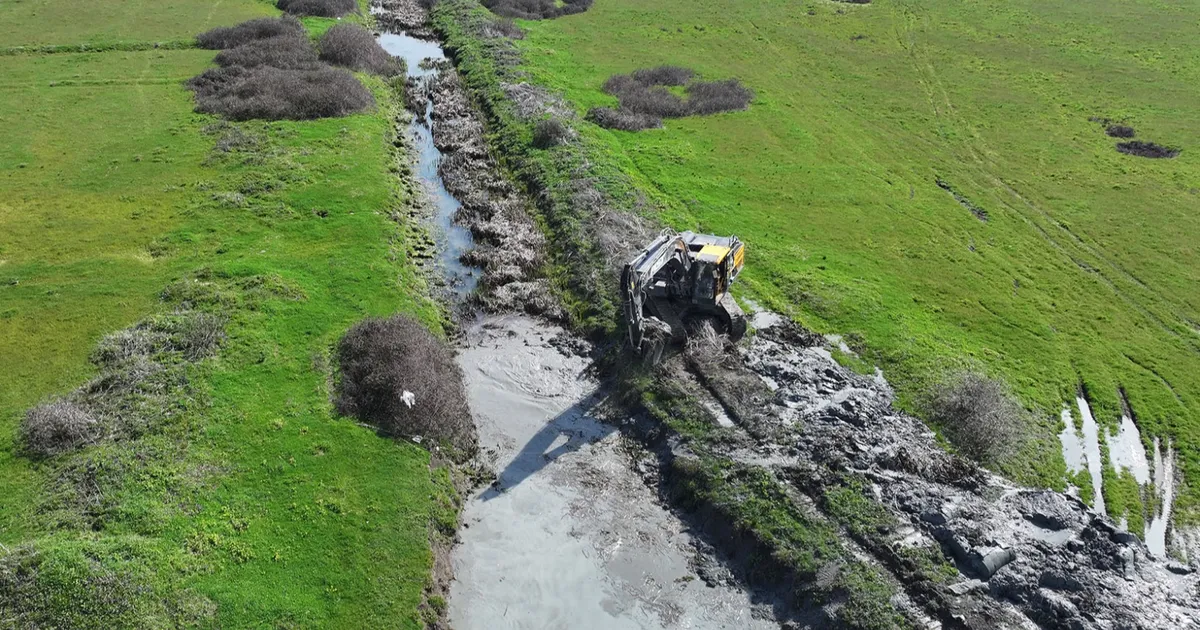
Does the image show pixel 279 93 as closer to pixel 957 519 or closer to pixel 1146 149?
pixel 957 519

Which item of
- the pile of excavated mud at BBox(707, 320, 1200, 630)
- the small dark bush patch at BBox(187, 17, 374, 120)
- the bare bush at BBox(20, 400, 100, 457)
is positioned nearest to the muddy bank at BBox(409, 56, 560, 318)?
the small dark bush patch at BBox(187, 17, 374, 120)

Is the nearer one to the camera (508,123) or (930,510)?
(930,510)

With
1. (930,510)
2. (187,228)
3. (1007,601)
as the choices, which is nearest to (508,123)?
(187,228)

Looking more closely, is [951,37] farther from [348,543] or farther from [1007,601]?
[348,543]

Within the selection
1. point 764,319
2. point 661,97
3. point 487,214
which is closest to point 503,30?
point 661,97

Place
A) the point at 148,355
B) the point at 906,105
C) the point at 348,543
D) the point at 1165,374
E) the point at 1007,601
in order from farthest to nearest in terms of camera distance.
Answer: the point at 906,105
the point at 1165,374
the point at 148,355
the point at 348,543
the point at 1007,601

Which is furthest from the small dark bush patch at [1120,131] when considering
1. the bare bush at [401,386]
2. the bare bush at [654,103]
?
the bare bush at [401,386]

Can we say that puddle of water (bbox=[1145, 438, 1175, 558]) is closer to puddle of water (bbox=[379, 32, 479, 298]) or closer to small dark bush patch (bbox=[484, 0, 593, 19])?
puddle of water (bbox=[379, 32, 479, 298])
